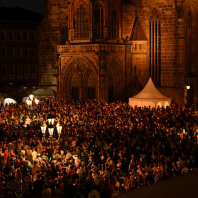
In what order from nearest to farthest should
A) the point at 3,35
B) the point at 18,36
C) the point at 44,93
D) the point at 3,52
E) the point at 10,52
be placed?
the point at 44,93 → the point at 3,35 → the point at 3,52 → the point at 18,36 → the point at 10,52

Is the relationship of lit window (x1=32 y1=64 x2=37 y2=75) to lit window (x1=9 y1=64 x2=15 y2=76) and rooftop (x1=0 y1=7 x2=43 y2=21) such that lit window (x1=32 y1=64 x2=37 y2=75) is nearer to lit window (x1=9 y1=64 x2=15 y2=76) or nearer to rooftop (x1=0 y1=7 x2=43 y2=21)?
lit window (x1=9 y1=64 x2=15 y2=76)

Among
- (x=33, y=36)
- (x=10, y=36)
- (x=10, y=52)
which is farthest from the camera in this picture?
(x=33, y=36)

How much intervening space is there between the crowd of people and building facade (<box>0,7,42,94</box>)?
34.1 metres

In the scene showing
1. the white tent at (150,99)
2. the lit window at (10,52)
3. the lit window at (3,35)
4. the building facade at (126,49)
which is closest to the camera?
the white tent at (150,99)

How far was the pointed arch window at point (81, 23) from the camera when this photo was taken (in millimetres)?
38312

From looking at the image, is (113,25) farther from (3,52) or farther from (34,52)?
(34,52)

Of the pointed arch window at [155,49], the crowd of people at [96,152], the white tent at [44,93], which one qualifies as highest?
the pointed arch window at [155,49]

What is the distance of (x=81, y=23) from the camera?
3850cm

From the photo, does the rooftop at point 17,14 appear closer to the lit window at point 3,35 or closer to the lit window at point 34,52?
the lit window at point 3,35

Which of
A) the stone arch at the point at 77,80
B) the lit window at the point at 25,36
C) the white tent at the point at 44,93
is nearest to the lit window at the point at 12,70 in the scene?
the lit window at the point at 25,36

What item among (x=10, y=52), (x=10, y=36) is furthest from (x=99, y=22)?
(x=10, y=52)

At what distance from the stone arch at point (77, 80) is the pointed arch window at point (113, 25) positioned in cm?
354

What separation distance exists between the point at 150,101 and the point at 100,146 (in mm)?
14800

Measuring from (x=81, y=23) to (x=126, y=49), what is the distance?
436 cm
